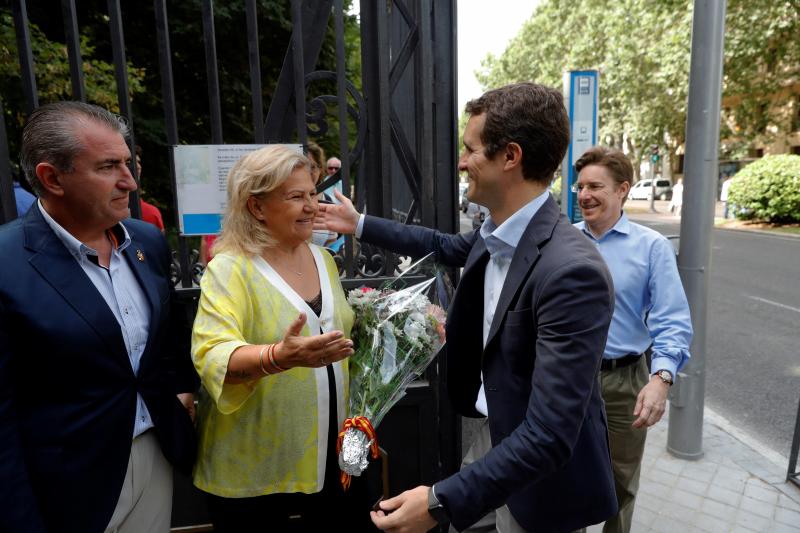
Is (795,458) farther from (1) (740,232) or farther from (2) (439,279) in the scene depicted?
(1) (740,232)

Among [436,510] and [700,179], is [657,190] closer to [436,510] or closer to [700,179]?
[700,179]

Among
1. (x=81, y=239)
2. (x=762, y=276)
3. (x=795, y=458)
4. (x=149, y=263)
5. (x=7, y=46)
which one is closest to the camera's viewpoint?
(x=81, y=239)

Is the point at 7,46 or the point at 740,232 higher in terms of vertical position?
the point at 7,46

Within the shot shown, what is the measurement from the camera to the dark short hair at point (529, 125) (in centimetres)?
163

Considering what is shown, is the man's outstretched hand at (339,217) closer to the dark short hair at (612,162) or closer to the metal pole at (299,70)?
the metal pole at (299,70)

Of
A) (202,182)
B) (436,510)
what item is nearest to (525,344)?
(436,510)

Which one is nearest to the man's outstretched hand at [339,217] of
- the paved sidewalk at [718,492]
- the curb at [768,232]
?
the paved sidewalk at [718,492]

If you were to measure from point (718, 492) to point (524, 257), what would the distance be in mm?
3074

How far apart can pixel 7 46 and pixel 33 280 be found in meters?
5.30

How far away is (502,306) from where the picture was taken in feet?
5.33

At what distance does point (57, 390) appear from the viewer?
160 cm

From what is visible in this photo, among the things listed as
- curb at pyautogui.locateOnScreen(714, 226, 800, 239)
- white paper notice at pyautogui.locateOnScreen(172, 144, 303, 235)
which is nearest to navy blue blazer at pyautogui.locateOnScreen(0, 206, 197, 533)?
white paper notice at pyautogui.locateOnScreen(172, 144, 303, 235)

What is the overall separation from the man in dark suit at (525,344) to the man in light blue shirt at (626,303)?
3.14 feet

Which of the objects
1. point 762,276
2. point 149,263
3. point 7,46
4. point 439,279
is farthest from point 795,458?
point 762,276
